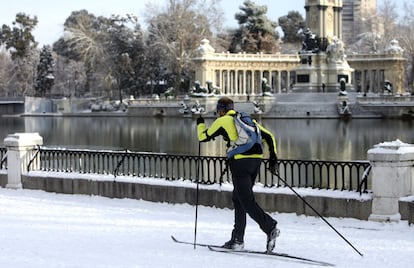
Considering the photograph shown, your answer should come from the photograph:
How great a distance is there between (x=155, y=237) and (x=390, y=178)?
3.69 meters

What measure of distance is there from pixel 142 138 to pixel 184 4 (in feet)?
169

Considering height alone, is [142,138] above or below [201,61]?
below

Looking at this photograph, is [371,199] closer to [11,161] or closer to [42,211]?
[42,211]

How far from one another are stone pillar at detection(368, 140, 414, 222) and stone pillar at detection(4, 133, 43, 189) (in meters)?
7.62

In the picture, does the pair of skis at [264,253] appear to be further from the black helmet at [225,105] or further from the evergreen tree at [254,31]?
the evergreen tree at [254,31]

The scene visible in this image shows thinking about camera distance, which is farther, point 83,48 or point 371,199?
point 83,48

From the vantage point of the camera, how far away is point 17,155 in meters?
15.5

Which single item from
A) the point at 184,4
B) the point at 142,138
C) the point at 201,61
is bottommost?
the point at 142,138

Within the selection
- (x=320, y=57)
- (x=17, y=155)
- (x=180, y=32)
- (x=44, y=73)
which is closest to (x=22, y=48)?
(x=44, y=73)

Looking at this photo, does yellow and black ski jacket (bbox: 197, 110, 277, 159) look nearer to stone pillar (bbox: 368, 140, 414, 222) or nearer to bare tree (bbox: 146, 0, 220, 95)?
stone pillar (bbox: 368, 140, 414, 222)

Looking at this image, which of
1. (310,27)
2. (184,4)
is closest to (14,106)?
(184,4)

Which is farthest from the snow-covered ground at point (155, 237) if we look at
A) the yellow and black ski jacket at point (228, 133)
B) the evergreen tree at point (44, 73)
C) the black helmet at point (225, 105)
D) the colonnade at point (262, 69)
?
the evergreen tree at point (44, 73)

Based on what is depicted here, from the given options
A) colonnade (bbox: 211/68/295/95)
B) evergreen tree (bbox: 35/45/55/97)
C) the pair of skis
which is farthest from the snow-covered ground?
evergreen tree (bbox: 35/45/55/97)

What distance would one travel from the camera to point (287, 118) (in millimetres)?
62156
